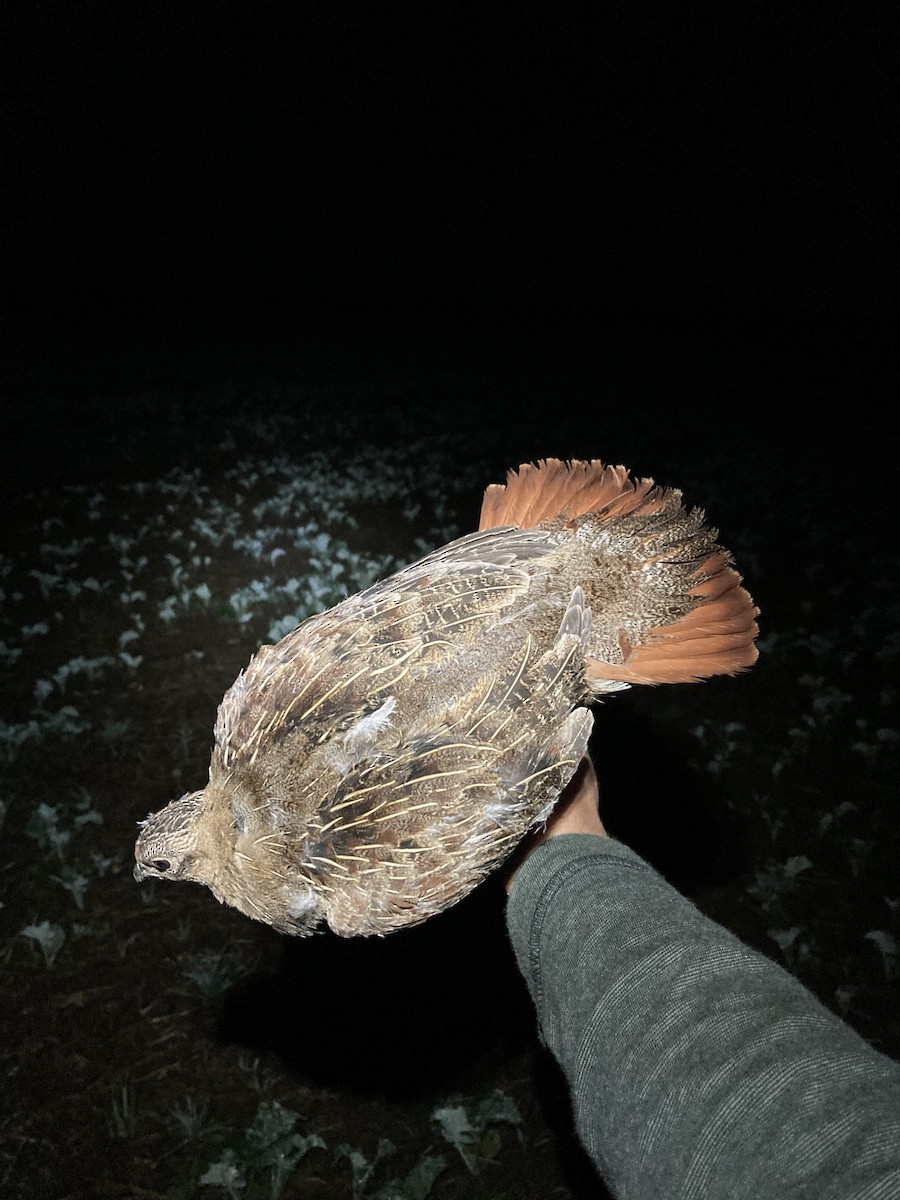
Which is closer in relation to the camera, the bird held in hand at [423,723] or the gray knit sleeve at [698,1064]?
the gray knit sleeve at [698,1064]

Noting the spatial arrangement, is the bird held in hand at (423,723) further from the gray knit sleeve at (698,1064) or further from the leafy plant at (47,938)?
the leafy plant at (47,938)

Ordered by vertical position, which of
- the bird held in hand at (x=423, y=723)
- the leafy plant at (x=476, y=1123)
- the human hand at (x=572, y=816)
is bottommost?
the leafy plant at (x=476, y=1123)

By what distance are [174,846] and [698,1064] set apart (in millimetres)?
944

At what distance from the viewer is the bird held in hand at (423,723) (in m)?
1.19

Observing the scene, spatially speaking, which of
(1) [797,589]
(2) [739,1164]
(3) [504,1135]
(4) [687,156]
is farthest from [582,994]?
(4) [687,156]

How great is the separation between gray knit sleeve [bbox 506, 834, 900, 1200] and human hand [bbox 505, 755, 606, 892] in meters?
0.31

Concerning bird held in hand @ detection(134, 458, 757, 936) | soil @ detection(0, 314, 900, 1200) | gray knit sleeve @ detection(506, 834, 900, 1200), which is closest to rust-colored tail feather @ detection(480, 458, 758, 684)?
bird held in hand @ detection(134, 458, 757, 936)

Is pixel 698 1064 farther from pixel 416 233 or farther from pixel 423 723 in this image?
pixel 416 233

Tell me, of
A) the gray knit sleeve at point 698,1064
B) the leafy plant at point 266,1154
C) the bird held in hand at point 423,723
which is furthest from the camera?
the leafy plant at point 266,1154

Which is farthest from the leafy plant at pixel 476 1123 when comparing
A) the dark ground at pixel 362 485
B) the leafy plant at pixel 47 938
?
the leafy plant at pixel 47 938

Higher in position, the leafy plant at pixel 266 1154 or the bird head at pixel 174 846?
the bird head at pixel 174 846

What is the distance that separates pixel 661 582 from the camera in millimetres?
1565

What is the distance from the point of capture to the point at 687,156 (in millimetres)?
7312

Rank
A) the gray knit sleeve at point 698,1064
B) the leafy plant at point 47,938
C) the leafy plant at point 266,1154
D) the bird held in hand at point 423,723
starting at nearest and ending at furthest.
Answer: the gray knit sleeve at point 698,1064, the bird held in hand at point 423,723, the leafy plant at point 266,1154, the leafy plant at point 47,938
